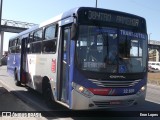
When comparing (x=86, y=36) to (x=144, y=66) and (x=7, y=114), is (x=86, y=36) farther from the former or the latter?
(x=7, y=114)

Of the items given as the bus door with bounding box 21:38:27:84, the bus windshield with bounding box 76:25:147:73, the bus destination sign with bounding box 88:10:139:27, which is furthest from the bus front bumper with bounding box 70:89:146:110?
the bus door with bounding box 21:38:27:84

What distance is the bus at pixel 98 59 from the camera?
9.70 metres

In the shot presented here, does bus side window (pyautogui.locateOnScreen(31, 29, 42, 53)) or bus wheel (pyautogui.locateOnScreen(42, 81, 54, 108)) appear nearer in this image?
bus wheel (pyautogui.locateOnScreen(42, 81, 54, 108))

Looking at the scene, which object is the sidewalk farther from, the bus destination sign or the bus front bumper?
the bus destination sign

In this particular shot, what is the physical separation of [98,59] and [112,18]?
1.38 meters

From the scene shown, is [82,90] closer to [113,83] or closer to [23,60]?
[113,83]

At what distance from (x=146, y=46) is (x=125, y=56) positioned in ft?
3.24

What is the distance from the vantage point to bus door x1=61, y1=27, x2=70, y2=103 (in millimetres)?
10309

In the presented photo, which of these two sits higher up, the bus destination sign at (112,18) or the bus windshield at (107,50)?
the bus destination sign at (112,18)

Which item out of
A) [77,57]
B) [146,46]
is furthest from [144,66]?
[77,57]

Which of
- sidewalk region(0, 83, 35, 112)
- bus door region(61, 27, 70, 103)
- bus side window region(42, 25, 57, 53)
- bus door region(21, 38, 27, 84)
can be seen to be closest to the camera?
bus door region(61, 27, 70, 103)

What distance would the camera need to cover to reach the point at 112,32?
401 inches

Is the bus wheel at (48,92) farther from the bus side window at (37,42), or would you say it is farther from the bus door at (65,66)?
the bus side window at (37,42)

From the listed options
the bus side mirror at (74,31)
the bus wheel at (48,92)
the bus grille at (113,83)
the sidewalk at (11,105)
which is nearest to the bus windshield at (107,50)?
the bus side mirror at (74,31)
